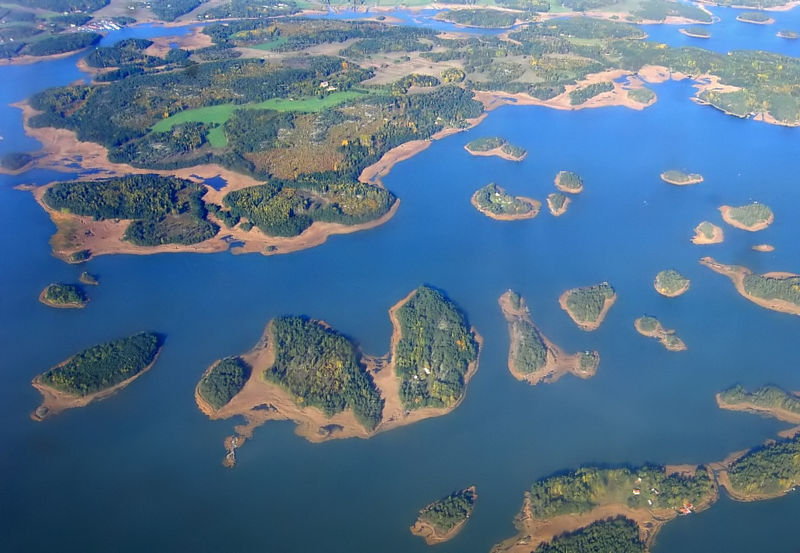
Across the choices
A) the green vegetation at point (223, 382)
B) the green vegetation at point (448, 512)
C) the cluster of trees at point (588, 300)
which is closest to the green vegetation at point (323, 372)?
the green vegetation at point (223, 382)

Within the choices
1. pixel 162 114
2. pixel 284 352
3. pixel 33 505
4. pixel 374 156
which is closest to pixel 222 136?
pixel 162 114

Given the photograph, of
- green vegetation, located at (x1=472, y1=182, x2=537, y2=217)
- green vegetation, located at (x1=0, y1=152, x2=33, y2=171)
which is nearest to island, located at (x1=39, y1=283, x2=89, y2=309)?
green vegetation, located at (x1=0, y1=152, x2=33, y2=171)

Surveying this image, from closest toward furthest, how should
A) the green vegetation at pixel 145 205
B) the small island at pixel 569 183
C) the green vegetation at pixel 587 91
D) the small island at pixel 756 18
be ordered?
1. the green vegetation at pixel 145 205
2. the small island at pixel 569 183
3. the green vegetation at pixel 587 91
4. the small island at pixel 756 18

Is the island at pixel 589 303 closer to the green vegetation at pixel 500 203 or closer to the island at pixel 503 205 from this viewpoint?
the island at pixel 503 205

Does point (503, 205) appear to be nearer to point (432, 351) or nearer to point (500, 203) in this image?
point (500, 203)

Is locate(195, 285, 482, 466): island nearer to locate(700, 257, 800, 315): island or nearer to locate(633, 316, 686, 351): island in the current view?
locate(633, 316, 686, 351): island

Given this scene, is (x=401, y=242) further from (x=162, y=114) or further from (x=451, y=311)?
(x=162, y=114)
